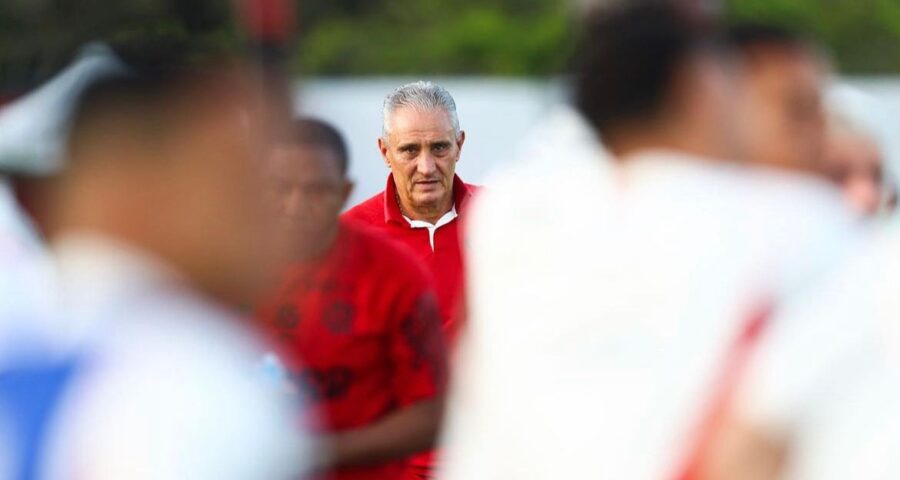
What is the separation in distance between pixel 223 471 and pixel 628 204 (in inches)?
29.6

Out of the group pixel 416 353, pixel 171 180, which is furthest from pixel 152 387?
pixel 416 353

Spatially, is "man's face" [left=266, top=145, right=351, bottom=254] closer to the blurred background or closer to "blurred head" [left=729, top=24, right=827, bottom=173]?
"blurred head" [left=729, top=24, right=827, bottom=173]

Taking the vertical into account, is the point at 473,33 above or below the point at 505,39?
above

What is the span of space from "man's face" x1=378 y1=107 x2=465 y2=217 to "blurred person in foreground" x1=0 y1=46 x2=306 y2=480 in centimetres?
262

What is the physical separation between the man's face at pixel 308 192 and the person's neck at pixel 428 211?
31.0 inches

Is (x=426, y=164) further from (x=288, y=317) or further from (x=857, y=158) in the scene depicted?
(x=857, y=158)

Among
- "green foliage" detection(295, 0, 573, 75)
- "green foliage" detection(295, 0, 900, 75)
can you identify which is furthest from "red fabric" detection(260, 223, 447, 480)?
"green foliage" detection(295, 0, 900, 75)

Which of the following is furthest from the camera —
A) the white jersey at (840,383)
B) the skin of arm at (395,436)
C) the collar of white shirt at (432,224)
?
the collar of white shirt at (432,224)

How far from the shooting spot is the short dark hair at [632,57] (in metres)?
2.29

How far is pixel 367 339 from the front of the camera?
3.64 metres

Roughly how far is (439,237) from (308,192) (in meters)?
0.90

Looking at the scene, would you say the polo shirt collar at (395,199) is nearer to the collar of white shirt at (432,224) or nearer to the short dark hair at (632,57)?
the collar of white shirt at (432,224)

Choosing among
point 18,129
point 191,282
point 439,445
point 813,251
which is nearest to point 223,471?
point 191,282

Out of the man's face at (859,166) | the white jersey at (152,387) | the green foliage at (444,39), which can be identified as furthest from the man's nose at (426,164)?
the green foliage at (444,39)
